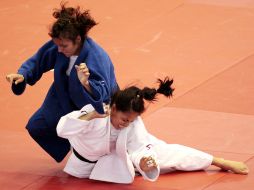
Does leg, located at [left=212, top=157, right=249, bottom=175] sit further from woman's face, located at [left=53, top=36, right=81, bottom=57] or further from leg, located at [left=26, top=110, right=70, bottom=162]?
woman's face, located at [left=53, top=36, right=81, bottom=57]

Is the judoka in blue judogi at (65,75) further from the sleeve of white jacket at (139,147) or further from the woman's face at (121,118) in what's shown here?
the sleeve of white jacket at (139,147)

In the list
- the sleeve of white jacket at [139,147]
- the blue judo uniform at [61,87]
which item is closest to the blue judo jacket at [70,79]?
the blue judo uniform at [61,87]

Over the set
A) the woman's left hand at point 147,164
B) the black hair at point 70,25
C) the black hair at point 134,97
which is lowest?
the woman's left hand at point 147,164

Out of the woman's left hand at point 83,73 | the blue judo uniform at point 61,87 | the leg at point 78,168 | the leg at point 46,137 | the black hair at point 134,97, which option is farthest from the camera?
the leg at point 46,137

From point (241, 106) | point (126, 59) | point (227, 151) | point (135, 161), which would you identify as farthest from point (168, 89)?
point (126, 59)

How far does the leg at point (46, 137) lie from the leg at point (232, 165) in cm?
94

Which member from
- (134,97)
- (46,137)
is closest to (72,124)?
(134,97)

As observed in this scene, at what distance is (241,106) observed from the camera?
243 inches

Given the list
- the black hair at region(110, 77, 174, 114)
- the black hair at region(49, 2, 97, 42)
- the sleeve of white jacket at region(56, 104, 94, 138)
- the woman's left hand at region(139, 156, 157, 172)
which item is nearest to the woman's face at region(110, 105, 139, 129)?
the black hair at region(110, 77, 174, 114)

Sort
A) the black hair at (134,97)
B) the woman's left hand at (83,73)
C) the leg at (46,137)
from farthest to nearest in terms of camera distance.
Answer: the leg at (46,137)
the black hair at (134,97)
the woman's left hand at (83,73)

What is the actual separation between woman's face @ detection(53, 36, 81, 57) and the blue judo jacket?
4 cm

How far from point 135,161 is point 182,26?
319 cm

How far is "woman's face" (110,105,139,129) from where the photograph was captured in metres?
4.75

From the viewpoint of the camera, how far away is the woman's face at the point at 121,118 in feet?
15.6
